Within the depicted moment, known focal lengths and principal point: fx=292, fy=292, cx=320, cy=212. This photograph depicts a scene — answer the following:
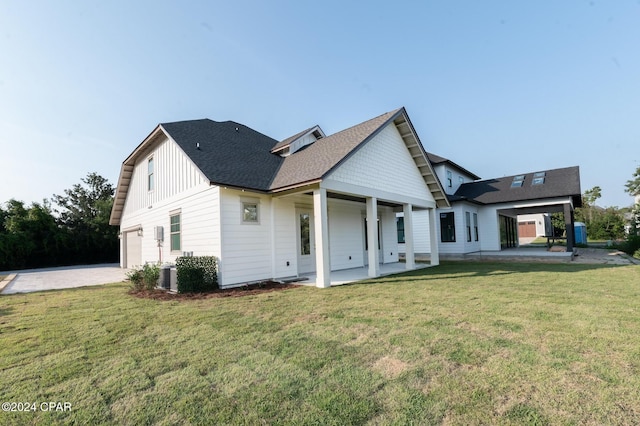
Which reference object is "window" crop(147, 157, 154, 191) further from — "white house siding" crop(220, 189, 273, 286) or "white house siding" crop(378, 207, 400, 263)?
"white house siding" crop(378, 207, 400, 263)

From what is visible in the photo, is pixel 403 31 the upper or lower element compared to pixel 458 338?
upper

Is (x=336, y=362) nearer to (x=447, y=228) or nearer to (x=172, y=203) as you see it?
(x=172, y=203)

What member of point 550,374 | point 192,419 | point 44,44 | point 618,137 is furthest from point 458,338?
point 618,137

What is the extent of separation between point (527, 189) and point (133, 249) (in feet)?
81.9

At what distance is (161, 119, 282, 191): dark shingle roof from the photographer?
920 cm

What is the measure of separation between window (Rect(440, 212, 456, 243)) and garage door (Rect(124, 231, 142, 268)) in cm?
1788

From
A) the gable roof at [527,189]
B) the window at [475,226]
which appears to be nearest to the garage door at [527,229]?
the gable roof at [527,189]

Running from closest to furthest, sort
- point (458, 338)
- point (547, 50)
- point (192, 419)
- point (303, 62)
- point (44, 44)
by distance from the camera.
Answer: point (192, 419)
point (458, 338)
point (44, 44)
point (547, 50)
point (303, 62)

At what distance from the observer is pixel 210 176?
8.55m

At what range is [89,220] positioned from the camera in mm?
27031

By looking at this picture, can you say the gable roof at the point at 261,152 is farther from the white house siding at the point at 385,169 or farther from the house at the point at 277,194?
the white house siding at the point at 385,169

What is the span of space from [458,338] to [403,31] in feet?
43.3

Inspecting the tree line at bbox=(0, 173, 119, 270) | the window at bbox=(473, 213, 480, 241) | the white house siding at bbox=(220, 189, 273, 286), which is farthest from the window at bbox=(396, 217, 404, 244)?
the tree line at bbox=(0, 173, 119, 270)

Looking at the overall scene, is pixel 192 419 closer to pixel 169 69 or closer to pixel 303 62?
pixel 169 69
